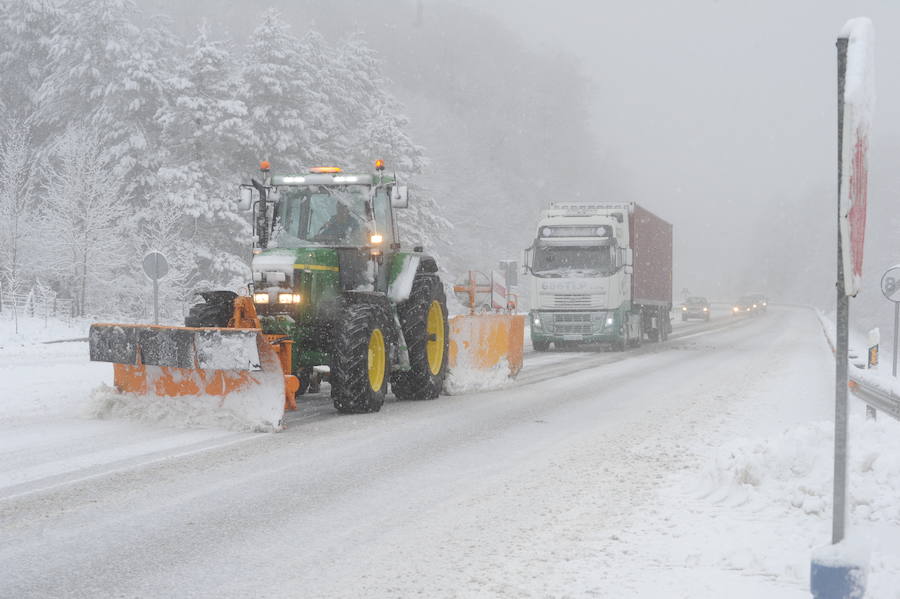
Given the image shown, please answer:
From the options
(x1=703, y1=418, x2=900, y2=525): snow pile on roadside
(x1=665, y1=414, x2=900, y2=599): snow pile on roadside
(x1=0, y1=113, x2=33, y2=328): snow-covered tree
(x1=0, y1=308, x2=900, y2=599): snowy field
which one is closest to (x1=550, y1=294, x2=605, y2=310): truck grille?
(x1=0, y1=308, x2=900, y2=599): snowy field

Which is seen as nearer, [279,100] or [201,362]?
[201,362]

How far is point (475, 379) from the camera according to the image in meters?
13.1

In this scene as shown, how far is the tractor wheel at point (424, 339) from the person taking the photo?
1109 centimetres

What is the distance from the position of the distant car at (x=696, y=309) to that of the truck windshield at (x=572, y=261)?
33255 mm

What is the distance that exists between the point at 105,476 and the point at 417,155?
1302 inches

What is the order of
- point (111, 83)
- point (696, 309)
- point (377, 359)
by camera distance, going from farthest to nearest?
point (696, 309) → point (111, 83) → point (377, 359)

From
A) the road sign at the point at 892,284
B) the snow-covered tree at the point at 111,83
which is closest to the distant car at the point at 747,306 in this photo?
the snow-covered tree at the point at 111,83

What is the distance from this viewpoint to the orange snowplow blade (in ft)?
41.8

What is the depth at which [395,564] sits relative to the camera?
15.0ft

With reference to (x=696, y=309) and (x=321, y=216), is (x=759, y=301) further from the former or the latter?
(x=321, y=216)

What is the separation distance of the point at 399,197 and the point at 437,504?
16.7ft

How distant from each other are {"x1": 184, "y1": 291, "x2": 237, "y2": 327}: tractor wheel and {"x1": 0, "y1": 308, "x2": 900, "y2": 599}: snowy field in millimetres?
1304

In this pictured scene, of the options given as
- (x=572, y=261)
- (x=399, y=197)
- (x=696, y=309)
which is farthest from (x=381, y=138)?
(x=399, y=197)

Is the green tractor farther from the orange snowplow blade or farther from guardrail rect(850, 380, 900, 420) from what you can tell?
guardrail rect(850, 380, 900, 420)
